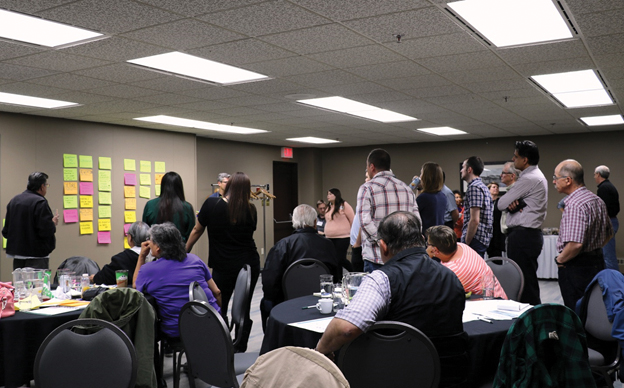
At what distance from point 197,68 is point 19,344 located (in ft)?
8.74

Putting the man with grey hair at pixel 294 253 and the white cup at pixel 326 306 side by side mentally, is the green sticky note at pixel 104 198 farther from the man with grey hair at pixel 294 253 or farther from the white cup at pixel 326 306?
the white cup at pixel 326 306

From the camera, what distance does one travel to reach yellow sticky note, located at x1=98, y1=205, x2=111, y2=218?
774 cm

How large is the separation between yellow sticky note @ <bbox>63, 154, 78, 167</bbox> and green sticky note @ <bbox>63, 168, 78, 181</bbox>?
0.07 metres

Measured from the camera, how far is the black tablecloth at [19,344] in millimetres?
3074

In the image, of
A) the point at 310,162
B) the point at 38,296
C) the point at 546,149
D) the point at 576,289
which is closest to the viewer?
the point at 38,296

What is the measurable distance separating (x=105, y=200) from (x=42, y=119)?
142cm

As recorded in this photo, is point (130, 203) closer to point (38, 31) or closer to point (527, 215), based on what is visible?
point (38, 31)

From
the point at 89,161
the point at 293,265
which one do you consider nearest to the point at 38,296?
the point at 293,265

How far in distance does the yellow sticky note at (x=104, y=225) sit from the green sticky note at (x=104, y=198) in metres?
0.26

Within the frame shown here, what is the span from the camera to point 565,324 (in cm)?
191

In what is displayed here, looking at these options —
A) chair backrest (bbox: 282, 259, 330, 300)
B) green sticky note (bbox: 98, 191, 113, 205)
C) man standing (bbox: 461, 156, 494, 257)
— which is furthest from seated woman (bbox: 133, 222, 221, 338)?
green sticky note (bbox: 98, 191, 113, 205)

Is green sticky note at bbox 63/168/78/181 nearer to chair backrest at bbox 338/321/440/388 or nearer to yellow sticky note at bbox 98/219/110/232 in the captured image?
yellow sticky note at bbox 98/219/110/232

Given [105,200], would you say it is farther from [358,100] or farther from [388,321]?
[388,321]

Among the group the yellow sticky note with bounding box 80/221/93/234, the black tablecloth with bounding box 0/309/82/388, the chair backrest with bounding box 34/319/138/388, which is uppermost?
the yellow sticky note with bounding box 80/221/93/234
